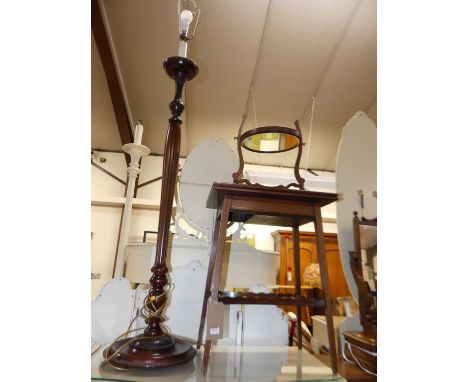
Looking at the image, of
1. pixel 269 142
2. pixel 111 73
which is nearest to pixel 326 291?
pixel 269 142

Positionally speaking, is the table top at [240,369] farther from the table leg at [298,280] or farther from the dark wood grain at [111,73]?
the dark wood grain at [111,73]

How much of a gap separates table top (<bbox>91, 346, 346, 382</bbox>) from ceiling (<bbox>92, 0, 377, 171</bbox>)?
1.77m

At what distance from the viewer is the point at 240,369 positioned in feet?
2.33

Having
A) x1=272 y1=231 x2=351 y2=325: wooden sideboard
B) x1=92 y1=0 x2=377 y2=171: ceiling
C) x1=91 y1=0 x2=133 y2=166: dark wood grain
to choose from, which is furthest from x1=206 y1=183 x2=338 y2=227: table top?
x1=272 y1=231 x2=351 y2=325: wooden sideboard

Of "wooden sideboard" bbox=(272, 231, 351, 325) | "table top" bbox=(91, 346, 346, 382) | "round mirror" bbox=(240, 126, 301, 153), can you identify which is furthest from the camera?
"wooden sideboard" bbox=(272, 231, 351, 325)

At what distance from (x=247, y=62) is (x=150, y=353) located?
203 centimetres

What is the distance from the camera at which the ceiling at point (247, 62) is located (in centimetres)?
179

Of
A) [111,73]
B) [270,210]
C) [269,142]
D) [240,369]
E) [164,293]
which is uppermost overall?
[111,73]

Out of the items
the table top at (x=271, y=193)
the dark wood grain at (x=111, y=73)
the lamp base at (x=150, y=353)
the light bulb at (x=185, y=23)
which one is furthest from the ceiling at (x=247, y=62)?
the lamp base at (x=150, y=353)

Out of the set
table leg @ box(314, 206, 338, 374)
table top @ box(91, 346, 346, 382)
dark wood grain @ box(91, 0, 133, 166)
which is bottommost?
table top @ box(91, 346, 346, 382)

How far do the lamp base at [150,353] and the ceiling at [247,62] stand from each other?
1.74 meters

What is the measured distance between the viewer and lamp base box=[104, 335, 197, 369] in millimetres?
641

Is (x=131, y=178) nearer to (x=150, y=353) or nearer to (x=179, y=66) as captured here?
(x=179, y=66)

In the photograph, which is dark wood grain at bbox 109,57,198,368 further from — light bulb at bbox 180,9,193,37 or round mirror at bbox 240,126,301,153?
round mirror at bbox 240,126,301,153
